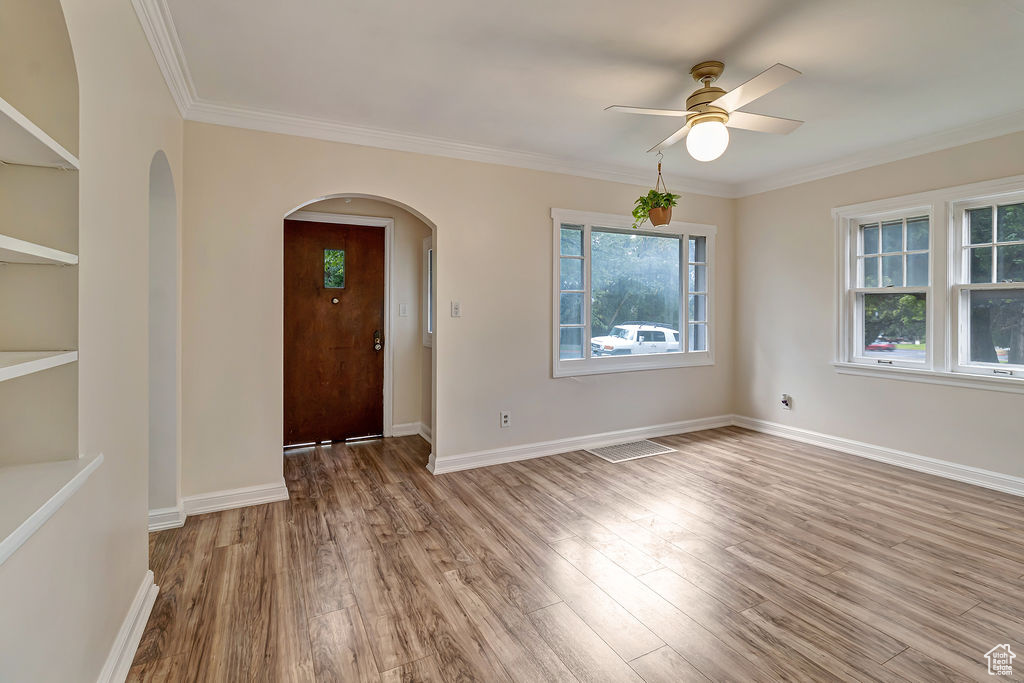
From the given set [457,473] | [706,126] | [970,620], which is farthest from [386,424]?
[970,620]

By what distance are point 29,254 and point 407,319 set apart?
3.81 meters

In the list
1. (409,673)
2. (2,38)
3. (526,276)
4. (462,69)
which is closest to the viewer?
(2,38)

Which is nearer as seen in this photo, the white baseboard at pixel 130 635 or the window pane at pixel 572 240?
the white baseboard at pixel 130 635

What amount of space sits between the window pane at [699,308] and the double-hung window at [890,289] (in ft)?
4.15

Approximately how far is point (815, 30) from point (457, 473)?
11.2ft

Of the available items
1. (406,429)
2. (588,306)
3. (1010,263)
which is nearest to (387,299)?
(406,429)

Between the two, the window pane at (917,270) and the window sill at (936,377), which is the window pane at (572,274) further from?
the window pane at (917,270)

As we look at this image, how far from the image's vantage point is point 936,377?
12.5ft

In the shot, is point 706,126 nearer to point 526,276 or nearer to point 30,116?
point 526,276

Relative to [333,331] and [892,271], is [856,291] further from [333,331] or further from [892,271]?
[333,331]

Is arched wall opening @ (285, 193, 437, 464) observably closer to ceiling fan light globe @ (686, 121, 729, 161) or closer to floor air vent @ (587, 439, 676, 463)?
floor air vent @ (587, 439, 676, 463)

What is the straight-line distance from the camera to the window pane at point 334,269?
4.57 m

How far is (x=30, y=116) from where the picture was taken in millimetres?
1321

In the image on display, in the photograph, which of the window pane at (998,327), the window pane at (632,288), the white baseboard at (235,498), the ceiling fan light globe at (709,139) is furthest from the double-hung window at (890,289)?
the white baseboard at (235,498)
